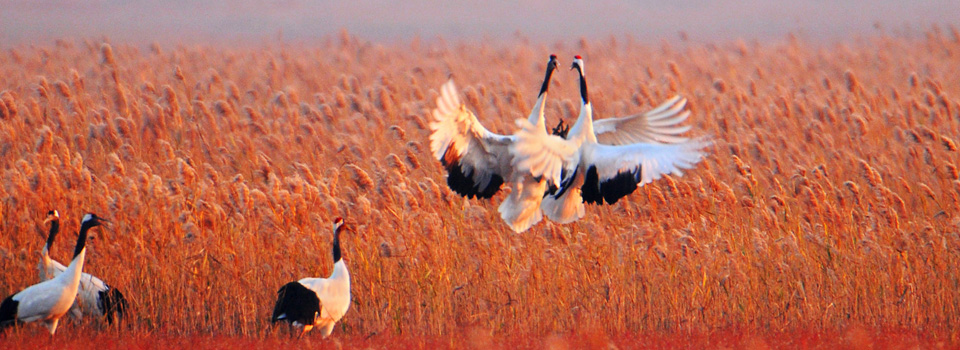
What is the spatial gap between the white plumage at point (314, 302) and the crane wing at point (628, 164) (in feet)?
6.66

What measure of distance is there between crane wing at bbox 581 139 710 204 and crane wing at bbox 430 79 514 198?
619 millimetres

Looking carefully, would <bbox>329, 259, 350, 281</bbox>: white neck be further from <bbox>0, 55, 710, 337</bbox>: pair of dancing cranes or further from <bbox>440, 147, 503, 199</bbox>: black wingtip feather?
<bbox>440, 147, 503, 199</bbox>: black wingtip feather

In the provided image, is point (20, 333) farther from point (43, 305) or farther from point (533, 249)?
point (533, 249)

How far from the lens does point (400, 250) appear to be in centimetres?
723

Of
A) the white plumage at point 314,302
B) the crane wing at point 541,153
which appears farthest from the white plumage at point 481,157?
the white plumage at point 314,302

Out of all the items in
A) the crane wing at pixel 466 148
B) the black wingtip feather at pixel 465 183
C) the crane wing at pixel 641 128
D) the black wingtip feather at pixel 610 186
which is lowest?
the black wingtip feather at pixel 610 186

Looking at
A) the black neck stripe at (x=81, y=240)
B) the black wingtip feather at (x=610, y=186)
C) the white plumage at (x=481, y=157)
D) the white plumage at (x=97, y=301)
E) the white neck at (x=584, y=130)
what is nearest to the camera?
the black neck stripe at (x=81, y=240)

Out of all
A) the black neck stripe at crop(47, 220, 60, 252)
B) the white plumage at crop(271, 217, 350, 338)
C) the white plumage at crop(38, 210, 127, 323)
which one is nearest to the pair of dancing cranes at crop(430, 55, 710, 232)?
the white plumage at crop(271, 217, 350, 338)

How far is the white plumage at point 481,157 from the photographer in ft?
21.9

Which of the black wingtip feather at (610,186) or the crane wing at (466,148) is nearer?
the crane wing at (466,148)

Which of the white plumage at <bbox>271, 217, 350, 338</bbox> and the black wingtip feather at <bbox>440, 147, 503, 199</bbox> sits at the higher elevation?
the black wingtip feather at <bbox>440, 147, 503, 199</bbox>

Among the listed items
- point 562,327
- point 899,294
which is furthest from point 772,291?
point 562,327

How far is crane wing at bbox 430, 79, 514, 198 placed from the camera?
661 cm

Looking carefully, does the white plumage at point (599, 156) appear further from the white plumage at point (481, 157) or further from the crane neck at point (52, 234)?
the crane neck at point (52, 234)
